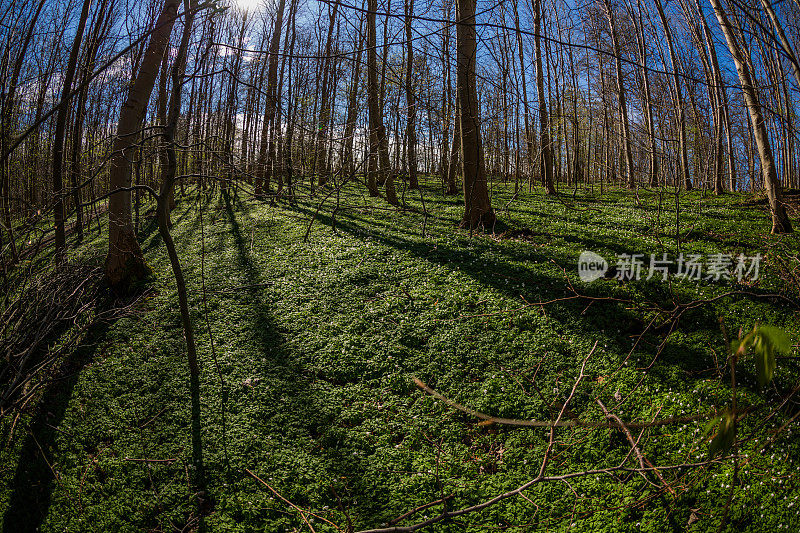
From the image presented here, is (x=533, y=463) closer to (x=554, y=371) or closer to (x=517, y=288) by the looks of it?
(x=554, y=371)

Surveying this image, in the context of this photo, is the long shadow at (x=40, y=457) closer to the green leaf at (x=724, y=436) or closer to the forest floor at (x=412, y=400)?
the forest floor at (x=412, y=400)

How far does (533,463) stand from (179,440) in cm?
401

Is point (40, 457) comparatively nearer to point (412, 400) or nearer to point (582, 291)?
point (412, 400)

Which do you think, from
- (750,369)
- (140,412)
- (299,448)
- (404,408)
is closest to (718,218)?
(750,369)

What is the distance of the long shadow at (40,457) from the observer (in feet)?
13.0

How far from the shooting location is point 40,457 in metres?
4.53

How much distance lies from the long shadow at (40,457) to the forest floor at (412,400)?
0.02 meters

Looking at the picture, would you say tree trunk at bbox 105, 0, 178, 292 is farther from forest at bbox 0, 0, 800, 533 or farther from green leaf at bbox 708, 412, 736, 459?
green leaf at bbox 708, 412, 736, 459

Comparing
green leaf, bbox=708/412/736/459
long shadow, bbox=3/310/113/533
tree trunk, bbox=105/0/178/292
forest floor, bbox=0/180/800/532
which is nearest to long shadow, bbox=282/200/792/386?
forest floor, bbox=0/180/800/532

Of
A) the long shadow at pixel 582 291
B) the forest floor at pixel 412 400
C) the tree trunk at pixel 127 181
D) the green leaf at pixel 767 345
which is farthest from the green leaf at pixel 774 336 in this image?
the tree trunk at pixel 127 181

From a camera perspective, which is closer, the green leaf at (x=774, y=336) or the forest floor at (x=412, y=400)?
the green leaf at (x=774, y=336)

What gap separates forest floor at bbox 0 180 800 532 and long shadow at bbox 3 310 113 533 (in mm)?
22

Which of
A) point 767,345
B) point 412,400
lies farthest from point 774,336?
point 412,400

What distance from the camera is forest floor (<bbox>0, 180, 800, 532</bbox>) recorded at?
11.9 feet
